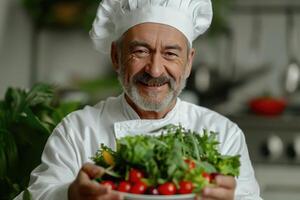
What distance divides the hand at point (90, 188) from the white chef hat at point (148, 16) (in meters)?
0.56

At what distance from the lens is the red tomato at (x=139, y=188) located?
3.70 feet

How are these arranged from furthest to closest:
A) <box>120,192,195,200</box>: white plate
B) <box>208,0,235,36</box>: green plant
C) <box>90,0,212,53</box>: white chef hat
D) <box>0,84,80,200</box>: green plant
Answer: <box>208,0,235,36</box>: green plant < <box>0,84,80,200</box>: green plant < <box>90,0,212,53</box>: white chef hat < <box>120,192,195,200</box>: white plate

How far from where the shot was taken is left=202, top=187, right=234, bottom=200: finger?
1.14 metres

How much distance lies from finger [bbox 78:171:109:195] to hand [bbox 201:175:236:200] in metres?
0.17

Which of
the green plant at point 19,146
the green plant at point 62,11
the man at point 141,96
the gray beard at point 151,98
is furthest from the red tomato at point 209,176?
the green plant at point 62,11

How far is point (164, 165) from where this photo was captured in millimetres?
1158

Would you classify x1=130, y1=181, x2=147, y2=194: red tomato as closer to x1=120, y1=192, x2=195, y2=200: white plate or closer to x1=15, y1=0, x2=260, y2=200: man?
x1=120, y1=192, x2=195, y2=200: white plate

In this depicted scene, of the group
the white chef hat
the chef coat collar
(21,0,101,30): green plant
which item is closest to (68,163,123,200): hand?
the chef coat collar

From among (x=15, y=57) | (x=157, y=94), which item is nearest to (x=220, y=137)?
(x=157, y=94)

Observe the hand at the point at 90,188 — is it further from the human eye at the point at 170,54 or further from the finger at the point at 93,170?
the human eye at the point at 170,54

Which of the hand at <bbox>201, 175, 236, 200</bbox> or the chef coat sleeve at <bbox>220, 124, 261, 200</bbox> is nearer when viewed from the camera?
the hand at <bbox>201, 175, 236, 200</bbox>

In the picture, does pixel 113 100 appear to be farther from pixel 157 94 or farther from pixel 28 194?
pixel 28 194

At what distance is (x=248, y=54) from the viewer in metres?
3.95

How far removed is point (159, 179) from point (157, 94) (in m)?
0.50
